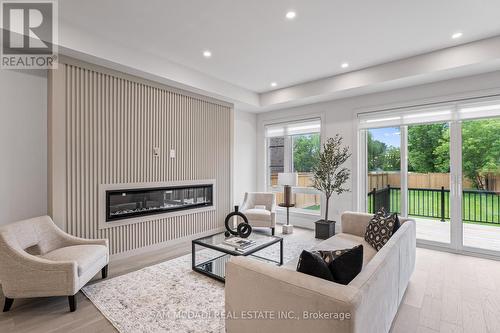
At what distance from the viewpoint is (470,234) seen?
4.02 metres

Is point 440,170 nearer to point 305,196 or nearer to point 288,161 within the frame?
point 305,196

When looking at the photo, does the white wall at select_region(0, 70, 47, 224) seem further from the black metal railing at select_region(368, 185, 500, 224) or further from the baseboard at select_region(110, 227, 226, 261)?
the black metal railing at select_region(368, 185, 500, 224)

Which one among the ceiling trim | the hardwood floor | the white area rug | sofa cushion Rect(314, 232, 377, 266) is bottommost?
the hardwood floor

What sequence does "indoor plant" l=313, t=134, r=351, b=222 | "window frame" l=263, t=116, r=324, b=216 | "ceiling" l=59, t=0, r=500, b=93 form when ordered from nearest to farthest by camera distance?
"ceiling" l=59, t=0, r=500, b=93
"indoor plant" l=313, t=134, r=351, b=222
"window frame" l=263, t=116, r=324, b=216

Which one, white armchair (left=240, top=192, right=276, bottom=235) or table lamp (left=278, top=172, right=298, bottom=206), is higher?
table lamp (left=278, top=172, right=298, bottom=206)

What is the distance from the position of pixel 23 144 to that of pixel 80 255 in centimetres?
183

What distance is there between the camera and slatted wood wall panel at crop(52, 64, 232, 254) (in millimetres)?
3297

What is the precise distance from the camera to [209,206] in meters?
4.99

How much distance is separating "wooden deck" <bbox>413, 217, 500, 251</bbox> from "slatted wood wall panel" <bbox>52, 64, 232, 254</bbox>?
3890 millimetres

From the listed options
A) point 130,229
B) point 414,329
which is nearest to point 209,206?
point 130,229

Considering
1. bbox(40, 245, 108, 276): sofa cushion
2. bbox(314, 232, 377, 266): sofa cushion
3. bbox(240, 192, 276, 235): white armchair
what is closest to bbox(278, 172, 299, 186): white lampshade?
bbox(240, 192, 276, 235): white armchair

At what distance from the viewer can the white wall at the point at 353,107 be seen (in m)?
3.86

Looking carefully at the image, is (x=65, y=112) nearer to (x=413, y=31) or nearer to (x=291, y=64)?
(x=291, y=64)

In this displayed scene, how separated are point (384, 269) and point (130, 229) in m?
3.52
